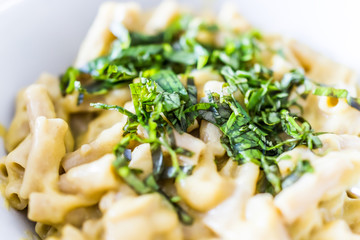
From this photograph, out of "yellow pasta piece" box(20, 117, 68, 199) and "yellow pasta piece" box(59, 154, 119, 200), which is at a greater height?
"yellow pasta piece" box(20, 117, 68, 199)

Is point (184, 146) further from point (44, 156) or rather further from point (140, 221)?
point (44, 156)

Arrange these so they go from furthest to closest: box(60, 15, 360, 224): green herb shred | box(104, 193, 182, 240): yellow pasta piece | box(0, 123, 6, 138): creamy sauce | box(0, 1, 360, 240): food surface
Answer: box(0, 123, 6, 138): creamy sauce, box(60, 15, 360, 224): green herb shred, box(0, 1, 360, 240): food surface, box(104, 193, 182, 240): yellow pasta piece

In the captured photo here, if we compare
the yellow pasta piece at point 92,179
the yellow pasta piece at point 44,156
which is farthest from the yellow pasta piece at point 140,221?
the yellow pasta piece at point 44,156

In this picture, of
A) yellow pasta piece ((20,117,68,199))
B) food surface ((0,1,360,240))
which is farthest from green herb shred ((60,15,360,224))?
yellow pasta piece ((20,117,68,199))

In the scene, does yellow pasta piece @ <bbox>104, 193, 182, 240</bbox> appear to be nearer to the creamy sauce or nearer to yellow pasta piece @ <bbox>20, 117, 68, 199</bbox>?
yellow pasta piece @ <bbox>20, 117, 68, 199</bbox>

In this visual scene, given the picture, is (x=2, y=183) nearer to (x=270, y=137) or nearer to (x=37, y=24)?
(x=37, y=24)

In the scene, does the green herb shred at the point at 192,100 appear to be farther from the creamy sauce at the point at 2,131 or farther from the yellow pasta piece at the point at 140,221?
the creamy sauce at the point at 2,131

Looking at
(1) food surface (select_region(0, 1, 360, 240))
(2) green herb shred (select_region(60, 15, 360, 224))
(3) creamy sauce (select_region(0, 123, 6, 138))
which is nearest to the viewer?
(1) food surface (select_region(0, 1, 360, 240))

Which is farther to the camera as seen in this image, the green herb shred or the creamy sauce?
the creamy sauce
